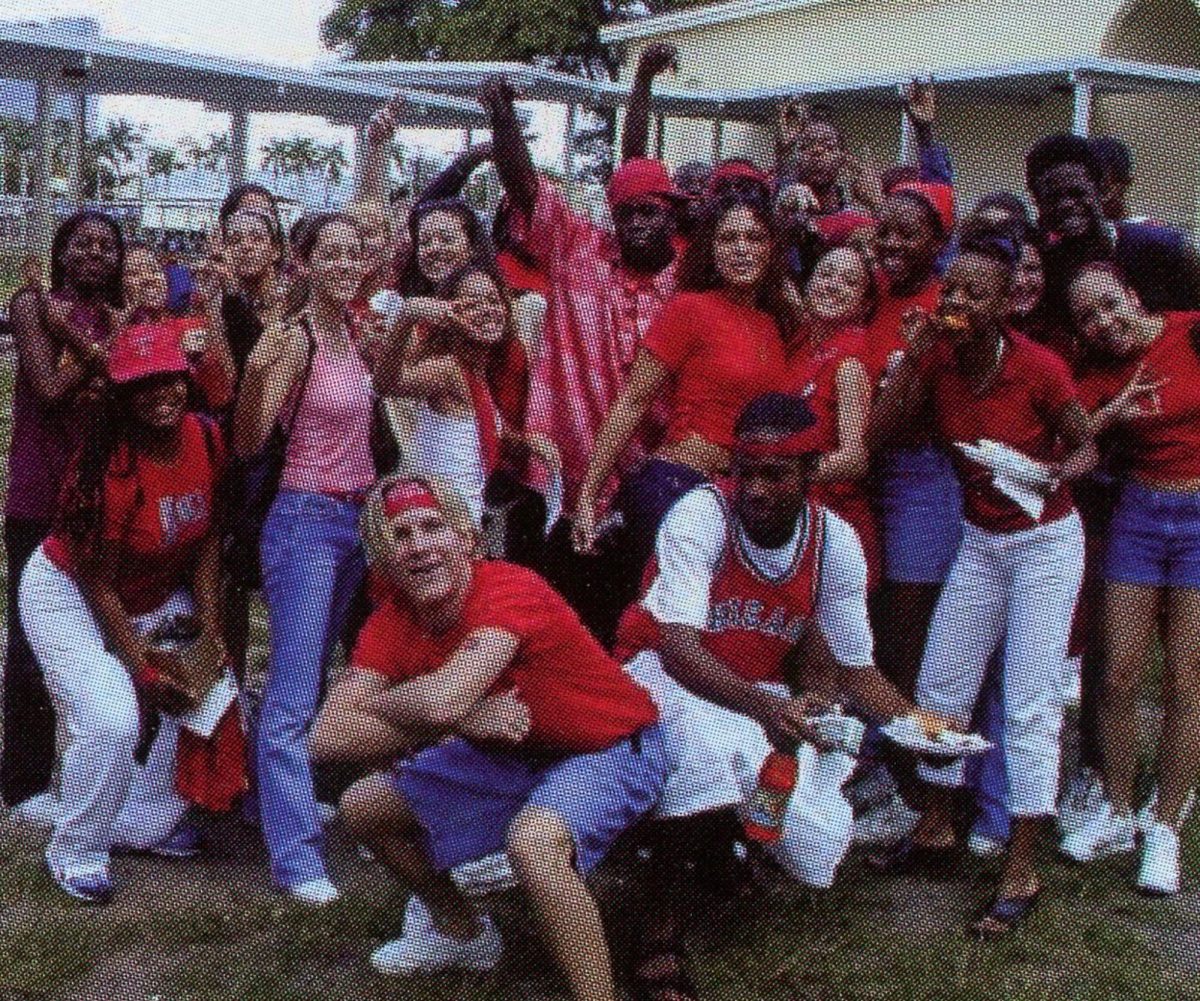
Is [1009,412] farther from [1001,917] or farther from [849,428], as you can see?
[1001,917]

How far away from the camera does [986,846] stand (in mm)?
4891

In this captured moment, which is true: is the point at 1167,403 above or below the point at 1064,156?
below

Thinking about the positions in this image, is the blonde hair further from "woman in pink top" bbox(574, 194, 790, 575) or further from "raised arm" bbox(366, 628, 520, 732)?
"woman in pink top" bbox(574, 194, 790, 575)

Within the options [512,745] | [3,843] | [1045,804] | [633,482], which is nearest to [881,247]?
[633,482]

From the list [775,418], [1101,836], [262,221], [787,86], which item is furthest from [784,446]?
[787,86]

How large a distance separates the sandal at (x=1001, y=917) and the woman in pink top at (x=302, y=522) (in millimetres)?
1731

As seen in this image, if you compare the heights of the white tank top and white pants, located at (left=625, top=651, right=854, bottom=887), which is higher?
the white tank top

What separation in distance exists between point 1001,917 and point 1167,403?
151 centimetres

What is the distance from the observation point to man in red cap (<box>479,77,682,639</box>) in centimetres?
496

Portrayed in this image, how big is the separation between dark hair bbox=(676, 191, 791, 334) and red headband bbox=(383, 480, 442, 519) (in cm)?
144

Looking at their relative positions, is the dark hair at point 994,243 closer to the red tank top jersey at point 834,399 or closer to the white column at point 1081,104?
the red tank top jersey at point 834,399

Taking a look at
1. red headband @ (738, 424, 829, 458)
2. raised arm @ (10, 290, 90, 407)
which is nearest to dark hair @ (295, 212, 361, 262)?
raised arm @ (10, 290, 90, 407)

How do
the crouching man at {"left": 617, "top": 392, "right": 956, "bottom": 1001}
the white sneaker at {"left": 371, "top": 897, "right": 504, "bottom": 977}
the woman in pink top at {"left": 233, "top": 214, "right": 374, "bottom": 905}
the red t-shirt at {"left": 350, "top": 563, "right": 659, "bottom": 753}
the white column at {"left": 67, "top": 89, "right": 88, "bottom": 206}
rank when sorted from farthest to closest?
the white column at {"left": 67, "top": 89, "right": 88, "bottom": 206}
the woman in pink top at {"left": 233, "top": 214, "right": 374, "bottom": 905}
the white sneaker at {"left": 371, "top": 897, "right": 504, "bottom": 977}
the crouching man at {"left": 617, "top": 392, "right": 956, "bottom": 1001}
the red t-shirt at {"left": 350, "top": 563, "right": 659, "bottom": 753}

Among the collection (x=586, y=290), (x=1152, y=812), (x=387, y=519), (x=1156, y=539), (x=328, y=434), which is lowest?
(x=1152, y=812)
